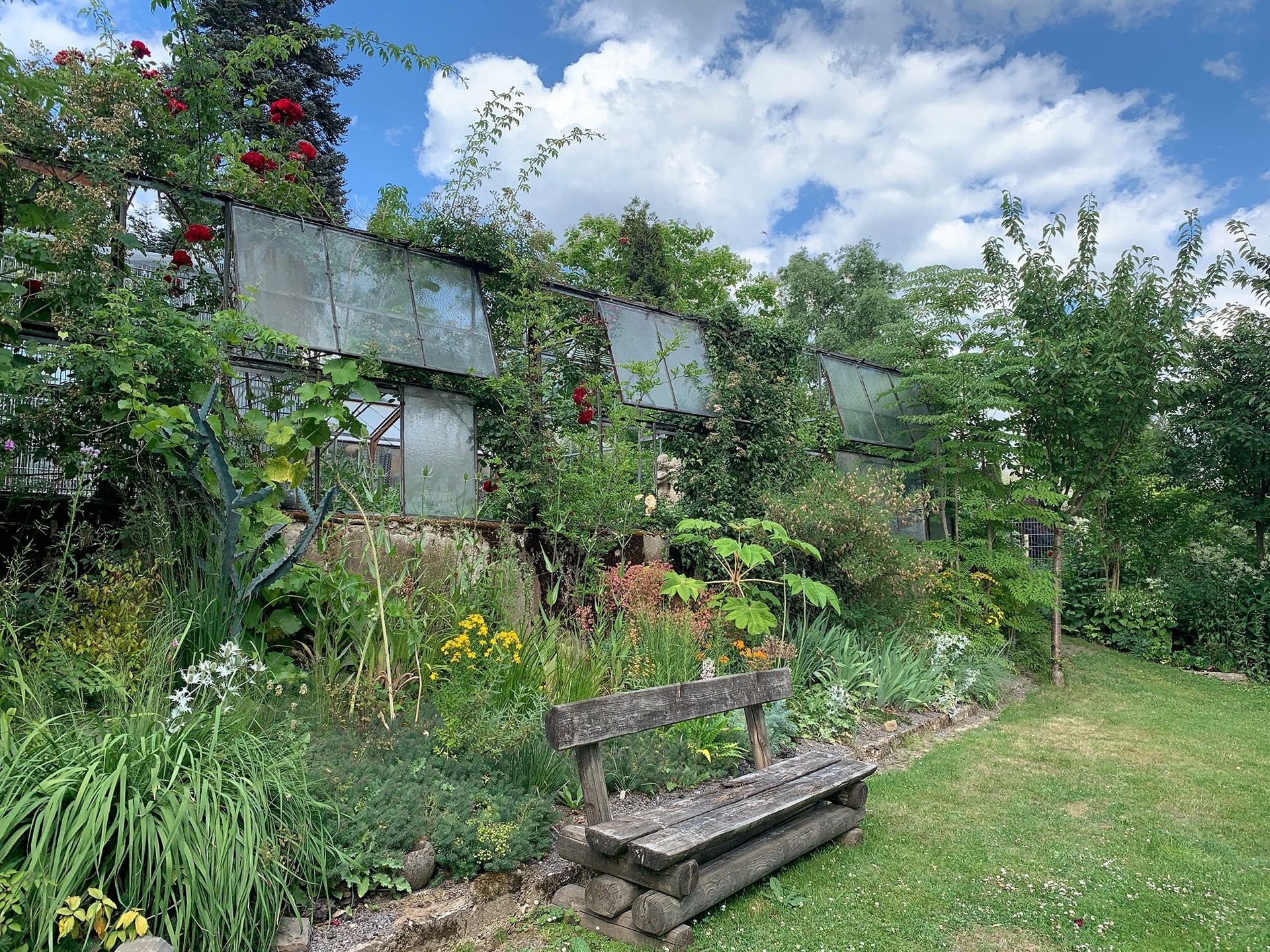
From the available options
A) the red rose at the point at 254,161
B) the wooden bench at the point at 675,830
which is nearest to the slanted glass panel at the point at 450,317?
the red rose at the point at 254,161

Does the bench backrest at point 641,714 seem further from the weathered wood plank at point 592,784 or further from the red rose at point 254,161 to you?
the red rose at point 254,161

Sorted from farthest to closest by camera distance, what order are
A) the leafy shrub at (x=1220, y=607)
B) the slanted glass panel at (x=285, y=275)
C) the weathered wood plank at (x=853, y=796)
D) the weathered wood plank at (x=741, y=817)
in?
the leafy shrub at (x=1220, y=607), the slanted glass panel at (x=285, y=275), the weathered wood plank at (x=853, y=796), the weathered wood plank at (x=741, y=817)

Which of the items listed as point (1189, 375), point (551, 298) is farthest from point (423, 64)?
point (1189, 375)

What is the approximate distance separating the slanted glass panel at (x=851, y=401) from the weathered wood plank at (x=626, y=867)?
8.39 m

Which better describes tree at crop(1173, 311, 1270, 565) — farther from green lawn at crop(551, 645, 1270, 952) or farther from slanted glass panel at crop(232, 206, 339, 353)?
slanted glass panel at crop(232, 206, 339, 353)

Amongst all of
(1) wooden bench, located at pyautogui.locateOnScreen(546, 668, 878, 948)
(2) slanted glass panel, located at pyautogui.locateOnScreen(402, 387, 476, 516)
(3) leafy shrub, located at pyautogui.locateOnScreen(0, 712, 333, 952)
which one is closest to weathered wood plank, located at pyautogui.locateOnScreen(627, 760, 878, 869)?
(1) wooden bench, located at pyautogui.locateOnScreen(546, 668, 878, 948)

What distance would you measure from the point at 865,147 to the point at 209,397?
25.4 ft

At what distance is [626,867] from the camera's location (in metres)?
3.04

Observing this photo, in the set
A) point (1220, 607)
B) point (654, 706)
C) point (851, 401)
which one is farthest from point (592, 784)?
point (1220, 607)

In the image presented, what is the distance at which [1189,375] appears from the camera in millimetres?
10477

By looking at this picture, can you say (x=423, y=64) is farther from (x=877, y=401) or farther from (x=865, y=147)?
(x=877, y=401)

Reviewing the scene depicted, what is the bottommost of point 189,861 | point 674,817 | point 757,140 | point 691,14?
point 674,817

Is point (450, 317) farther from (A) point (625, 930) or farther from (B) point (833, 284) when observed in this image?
(B) point (833, 284)

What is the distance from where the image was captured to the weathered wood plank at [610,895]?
298 cm
